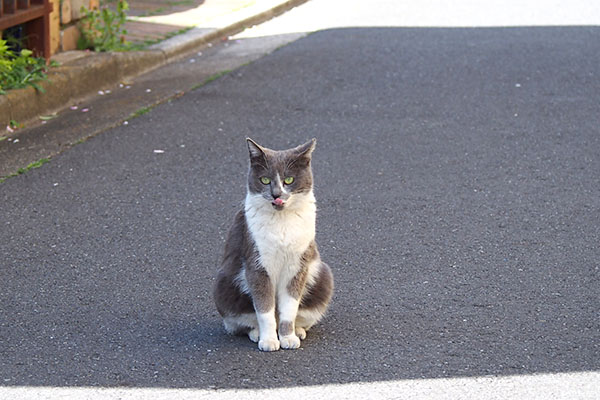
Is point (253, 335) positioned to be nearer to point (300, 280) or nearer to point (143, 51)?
point (300, 280)

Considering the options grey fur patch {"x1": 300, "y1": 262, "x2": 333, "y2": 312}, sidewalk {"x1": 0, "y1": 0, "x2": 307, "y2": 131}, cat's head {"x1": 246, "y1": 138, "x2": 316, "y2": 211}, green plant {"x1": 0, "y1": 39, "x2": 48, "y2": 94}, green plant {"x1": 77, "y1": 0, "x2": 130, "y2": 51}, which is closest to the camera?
cat's head {"x1": 246, "y1": 138, "x2": 316, "y2": 211}

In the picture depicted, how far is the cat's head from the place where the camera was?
13.4 ft

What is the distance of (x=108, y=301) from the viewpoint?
477 centimetres

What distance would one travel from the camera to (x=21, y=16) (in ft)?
26.9

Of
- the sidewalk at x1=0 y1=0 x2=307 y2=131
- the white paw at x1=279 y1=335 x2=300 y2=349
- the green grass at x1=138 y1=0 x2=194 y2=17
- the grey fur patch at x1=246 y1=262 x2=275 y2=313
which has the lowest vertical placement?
the green grass at x1=138 y1=0 x2=194 y2=17

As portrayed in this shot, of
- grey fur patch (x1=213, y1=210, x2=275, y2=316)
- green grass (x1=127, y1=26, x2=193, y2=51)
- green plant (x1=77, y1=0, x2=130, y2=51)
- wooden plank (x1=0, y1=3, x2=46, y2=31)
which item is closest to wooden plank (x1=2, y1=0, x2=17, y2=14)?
wooden plank (x1=0, y1=3, x2=46, y2=31)

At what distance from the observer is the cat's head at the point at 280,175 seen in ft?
13.4

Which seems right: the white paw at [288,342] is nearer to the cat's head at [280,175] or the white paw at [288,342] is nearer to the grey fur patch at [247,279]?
the grey fur patch at [247,279]

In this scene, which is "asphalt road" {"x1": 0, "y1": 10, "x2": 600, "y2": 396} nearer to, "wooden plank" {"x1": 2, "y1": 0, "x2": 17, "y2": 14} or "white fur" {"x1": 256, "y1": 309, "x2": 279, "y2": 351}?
"white fur" {"x1": 256, "y1": 309, "x2": 279, "y2": 351}

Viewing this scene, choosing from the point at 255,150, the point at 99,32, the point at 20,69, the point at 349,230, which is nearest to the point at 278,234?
the point at 255,150

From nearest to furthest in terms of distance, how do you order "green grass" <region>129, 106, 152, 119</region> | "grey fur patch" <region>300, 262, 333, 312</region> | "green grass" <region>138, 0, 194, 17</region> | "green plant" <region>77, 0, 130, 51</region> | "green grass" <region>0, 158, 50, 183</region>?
"grey fur patch" <region>300, 262, 333, 312</region>
"green grass" <region>0, 158, 50, 183</region>
"green grass" <region>129, 106, 152, 119</region>
"green plant" <region>77, 0, 130, 51</region>
"green grass" <region>138, 0, 194, 17</region>

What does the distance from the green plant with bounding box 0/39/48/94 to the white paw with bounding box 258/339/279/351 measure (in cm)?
435

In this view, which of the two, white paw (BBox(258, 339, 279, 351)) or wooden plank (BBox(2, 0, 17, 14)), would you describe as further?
wooden plank (BBox(2, 0, 17, 14))

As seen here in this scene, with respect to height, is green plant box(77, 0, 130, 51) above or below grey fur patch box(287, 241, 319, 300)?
below
